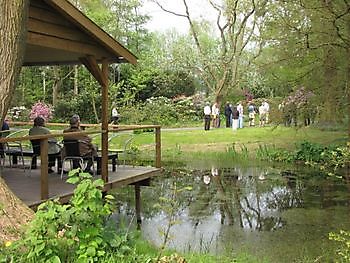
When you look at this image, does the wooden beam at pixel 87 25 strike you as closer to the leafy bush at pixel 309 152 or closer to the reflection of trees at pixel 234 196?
the reflection of trees at pixel 234 196

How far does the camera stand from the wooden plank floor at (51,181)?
7.88 meters

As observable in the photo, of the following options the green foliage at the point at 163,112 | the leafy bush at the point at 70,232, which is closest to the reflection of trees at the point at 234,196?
the leafy bush at the point at 70,232

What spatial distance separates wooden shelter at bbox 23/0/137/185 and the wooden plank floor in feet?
2.50

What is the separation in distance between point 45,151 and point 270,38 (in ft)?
36.4

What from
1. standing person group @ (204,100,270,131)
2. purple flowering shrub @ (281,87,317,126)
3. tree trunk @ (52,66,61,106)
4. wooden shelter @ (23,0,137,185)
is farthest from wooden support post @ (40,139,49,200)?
tree trunk @ (52,66,61,106)

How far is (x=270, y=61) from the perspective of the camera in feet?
58.2

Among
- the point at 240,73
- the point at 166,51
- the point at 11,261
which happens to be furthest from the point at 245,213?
the point at 166,51

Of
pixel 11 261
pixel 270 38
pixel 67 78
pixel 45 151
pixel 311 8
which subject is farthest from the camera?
pixel 67 78

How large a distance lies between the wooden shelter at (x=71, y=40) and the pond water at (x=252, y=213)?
6.83ft

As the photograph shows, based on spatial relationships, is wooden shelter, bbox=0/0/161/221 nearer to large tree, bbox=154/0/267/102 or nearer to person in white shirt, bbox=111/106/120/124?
person in white shirt, bbox=111/106/120/124

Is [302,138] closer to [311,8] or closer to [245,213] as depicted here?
[311,8]

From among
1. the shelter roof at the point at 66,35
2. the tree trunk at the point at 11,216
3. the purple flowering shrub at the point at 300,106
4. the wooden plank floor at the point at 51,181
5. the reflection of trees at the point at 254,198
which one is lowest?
the reflection of trees at the point at 254,198

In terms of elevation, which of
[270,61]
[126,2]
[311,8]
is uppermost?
[126,2]

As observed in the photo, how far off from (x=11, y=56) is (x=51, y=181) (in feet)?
12.6
